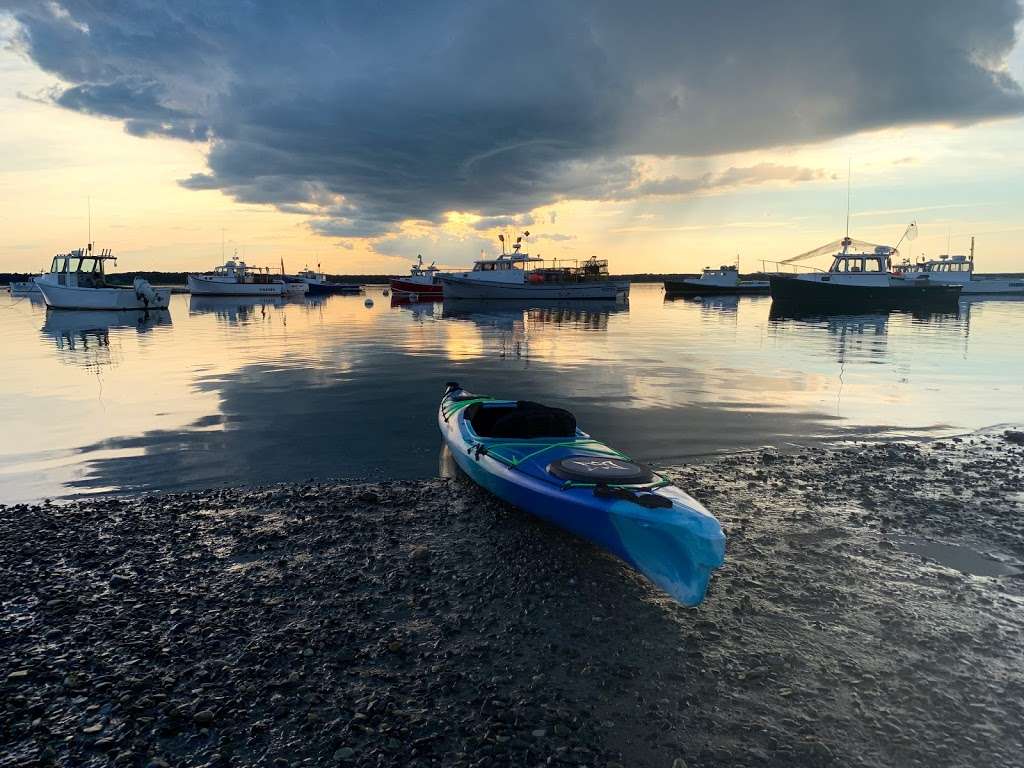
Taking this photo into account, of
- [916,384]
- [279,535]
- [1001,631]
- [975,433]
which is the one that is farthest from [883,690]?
[916,384]

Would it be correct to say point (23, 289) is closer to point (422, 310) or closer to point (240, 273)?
point (240, 273)

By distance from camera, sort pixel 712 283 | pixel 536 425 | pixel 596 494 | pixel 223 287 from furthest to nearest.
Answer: pixel 712 283 < pixel 223 287 < pixel 536 425 < pixel 596 494

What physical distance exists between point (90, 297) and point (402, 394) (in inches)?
1790

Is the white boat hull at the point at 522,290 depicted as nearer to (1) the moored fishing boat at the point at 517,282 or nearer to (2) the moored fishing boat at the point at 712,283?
(1) the moored fishing boat at the point at 517,282

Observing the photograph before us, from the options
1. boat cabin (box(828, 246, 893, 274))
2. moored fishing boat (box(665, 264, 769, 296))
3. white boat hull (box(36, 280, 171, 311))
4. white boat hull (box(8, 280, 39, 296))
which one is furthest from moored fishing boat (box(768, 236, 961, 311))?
white boat hull (box(8, 280, 39, 296))

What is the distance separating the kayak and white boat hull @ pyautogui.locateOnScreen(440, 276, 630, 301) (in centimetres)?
5984

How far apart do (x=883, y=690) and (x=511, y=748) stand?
9.28 feet

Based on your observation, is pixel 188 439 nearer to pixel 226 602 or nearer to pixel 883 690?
pixel 226 602

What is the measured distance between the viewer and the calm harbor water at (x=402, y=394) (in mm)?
10359

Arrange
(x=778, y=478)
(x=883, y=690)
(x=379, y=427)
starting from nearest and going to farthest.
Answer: (x=883, y=690) < (x=778, y=478) < (x=379, y=427)

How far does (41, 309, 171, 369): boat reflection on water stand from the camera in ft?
76.9

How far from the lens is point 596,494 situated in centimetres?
594

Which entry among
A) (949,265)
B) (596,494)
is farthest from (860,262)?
(596,494)

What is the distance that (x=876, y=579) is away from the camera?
19.5 ft
